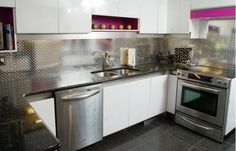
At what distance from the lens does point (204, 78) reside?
277 cm

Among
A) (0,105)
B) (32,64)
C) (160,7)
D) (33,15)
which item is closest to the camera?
(0,105)

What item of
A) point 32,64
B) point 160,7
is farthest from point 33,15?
point 160,7

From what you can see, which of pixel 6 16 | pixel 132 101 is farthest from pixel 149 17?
pixel 6 16

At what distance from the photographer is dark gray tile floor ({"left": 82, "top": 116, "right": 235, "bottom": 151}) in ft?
8.57

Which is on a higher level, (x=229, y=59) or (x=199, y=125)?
(x=229, y=59)

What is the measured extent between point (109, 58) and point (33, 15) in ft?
4.39

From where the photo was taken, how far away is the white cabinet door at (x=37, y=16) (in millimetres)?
2027

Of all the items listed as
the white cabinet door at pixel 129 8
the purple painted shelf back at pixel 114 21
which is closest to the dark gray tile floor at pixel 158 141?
the purple painted shelf back at pixel 114 21

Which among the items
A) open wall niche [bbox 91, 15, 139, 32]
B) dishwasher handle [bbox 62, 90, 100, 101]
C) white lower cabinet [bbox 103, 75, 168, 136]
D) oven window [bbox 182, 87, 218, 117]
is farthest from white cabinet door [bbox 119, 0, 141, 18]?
oven window [bbox 182, 87, 218, 117]

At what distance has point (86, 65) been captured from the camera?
302 cm

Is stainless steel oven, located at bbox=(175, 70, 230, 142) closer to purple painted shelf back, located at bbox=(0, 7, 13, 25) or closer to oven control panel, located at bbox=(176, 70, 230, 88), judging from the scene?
oven control panel, located at bbox=(176, 70, 230, 88)

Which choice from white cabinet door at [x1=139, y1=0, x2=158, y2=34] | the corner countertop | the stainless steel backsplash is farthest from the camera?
white cabinet door at [x1=139, y1=0, x2=158, y2=34]

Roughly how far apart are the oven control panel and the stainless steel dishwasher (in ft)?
4.39

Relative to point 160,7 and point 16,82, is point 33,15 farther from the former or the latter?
point 160,7
